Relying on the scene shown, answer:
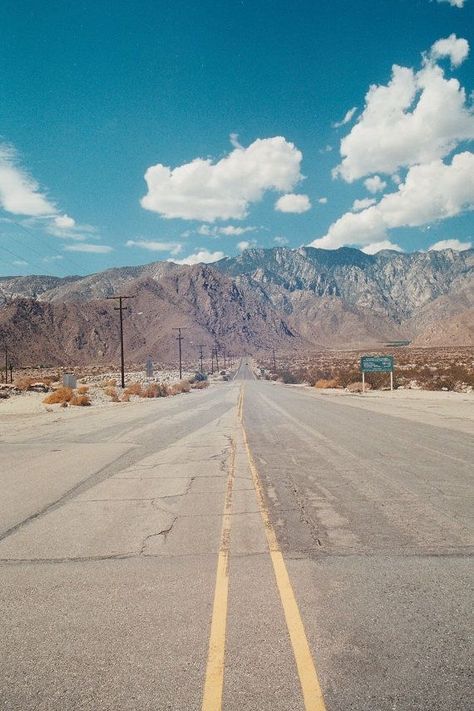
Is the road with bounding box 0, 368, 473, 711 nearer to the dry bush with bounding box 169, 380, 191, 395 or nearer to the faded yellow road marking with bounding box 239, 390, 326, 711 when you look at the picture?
the faded yellow road marking with bounding box 239, 390, 326, 711

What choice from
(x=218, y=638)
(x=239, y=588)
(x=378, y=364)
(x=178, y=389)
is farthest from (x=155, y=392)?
(x=218, y=638)

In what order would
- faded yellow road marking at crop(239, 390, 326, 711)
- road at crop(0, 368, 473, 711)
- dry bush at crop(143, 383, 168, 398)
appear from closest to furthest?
faded yellow road marking at crop(239, 390, 326, 711) < road at crop(0, 368, 473, 711) < dry bush at crop(143, 383, 168, 398)

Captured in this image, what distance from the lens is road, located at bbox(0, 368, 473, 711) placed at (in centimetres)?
296

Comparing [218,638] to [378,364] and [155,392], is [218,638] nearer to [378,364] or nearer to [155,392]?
[378,364]

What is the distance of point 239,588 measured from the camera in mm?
4238

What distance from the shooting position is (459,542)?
532 cm

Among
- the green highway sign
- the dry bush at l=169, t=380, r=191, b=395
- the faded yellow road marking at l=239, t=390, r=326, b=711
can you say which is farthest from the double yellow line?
the dry bush at l=169, t=380, r=191, b=395

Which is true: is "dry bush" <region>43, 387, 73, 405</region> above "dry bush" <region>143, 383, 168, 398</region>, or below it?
above

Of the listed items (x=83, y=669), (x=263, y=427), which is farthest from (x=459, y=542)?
(x=263, y=427)

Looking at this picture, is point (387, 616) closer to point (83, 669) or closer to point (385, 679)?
point (385, 679)

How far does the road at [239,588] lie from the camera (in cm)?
296

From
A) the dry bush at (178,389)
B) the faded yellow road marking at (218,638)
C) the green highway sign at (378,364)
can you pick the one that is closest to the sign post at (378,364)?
the green highway sign at (378,364)

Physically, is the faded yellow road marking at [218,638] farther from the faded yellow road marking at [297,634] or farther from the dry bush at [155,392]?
the dry bush at [155,392]

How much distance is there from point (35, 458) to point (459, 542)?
371 inches
